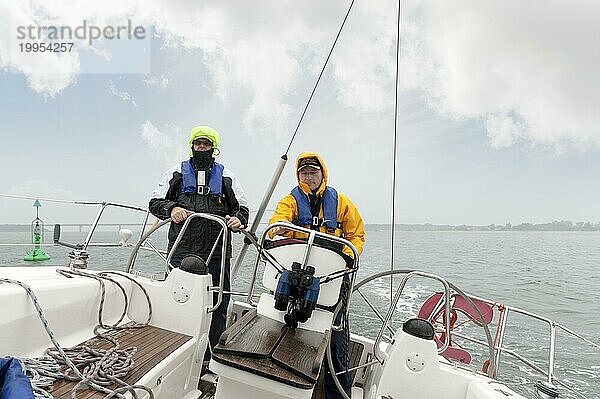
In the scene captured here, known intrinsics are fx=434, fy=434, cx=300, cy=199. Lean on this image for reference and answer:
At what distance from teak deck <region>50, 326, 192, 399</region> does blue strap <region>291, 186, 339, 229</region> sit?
0.96 meters

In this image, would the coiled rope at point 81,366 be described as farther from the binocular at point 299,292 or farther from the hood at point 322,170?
the hood at point 322,170

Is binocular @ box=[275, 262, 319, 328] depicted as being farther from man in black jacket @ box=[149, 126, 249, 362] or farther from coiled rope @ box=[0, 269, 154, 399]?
man in black jacket @ box=[149, 126, 249, 362]

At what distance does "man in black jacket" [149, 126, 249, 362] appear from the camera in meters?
3.02

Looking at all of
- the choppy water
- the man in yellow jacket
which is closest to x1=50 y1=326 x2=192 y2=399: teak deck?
the man in yellow jacket

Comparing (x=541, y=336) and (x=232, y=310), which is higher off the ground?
(x=232, y=310)

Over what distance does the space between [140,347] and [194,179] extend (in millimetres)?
1266

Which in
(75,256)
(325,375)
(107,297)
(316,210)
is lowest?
(325,375)

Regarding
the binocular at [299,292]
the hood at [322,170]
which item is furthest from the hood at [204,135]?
the binocular at [299,292]

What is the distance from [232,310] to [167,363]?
4.56ft

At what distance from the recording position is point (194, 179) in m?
3.06

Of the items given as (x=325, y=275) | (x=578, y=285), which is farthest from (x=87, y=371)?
(x=578, y=285)

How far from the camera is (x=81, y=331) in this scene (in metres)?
2.27

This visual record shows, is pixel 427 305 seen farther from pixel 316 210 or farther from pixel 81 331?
pixel 81 331

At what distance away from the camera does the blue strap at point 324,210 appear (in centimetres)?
263
